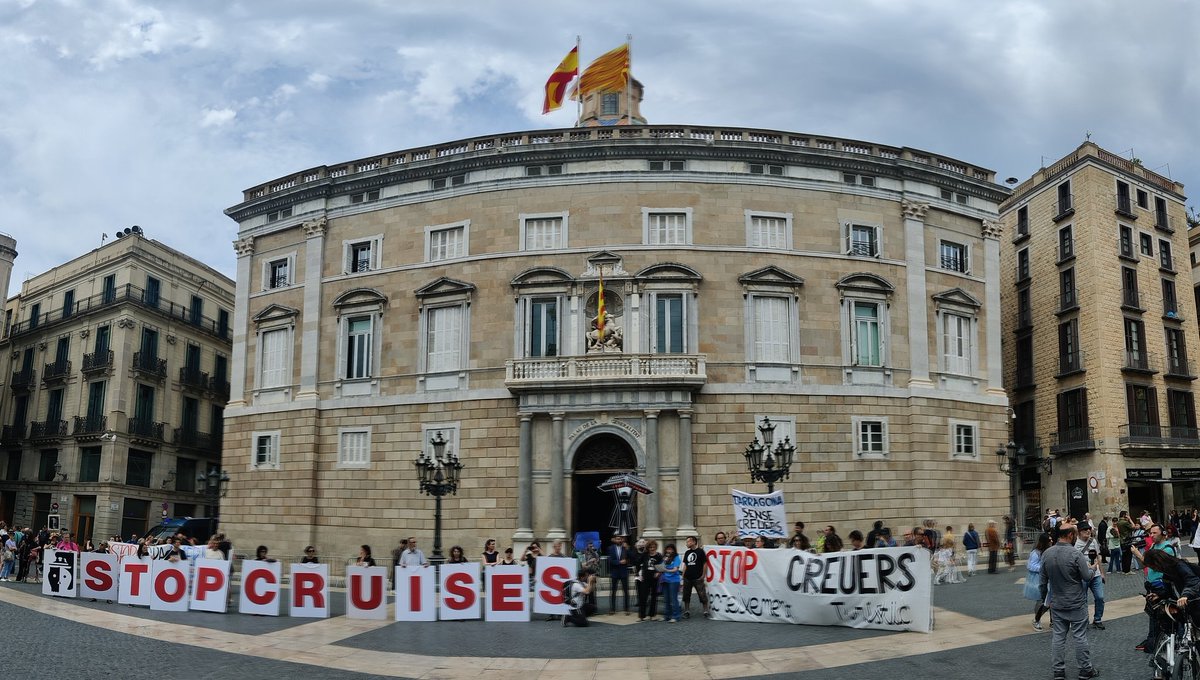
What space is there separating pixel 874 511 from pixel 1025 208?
24.1 metres

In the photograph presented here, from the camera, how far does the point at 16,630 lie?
17.3 meters

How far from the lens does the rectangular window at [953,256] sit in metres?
35.1

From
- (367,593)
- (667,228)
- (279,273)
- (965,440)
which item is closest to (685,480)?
(667,228)

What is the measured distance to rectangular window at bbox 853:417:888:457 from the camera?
32.2 metres

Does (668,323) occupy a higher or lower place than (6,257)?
lower

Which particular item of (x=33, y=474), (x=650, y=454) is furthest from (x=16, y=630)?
(x=33, y=474)

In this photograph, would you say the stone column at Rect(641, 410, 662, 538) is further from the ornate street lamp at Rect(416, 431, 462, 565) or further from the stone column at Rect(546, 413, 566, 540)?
the ornate street lamp at Rect(416, 431, 462, 565)

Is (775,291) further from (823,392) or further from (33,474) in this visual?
(33,474)

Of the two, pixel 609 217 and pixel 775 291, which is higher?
pixel 609 217

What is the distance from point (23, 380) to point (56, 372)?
13.0ft

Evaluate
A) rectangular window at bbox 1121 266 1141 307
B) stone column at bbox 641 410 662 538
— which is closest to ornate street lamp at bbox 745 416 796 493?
stone column at bbox 641 410 662 538

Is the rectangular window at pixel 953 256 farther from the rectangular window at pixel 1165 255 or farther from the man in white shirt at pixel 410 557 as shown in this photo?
the man in white shirt at pixel 410 557

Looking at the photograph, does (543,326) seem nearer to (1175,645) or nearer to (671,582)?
(671,582)

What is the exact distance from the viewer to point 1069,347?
43531 millimetres
